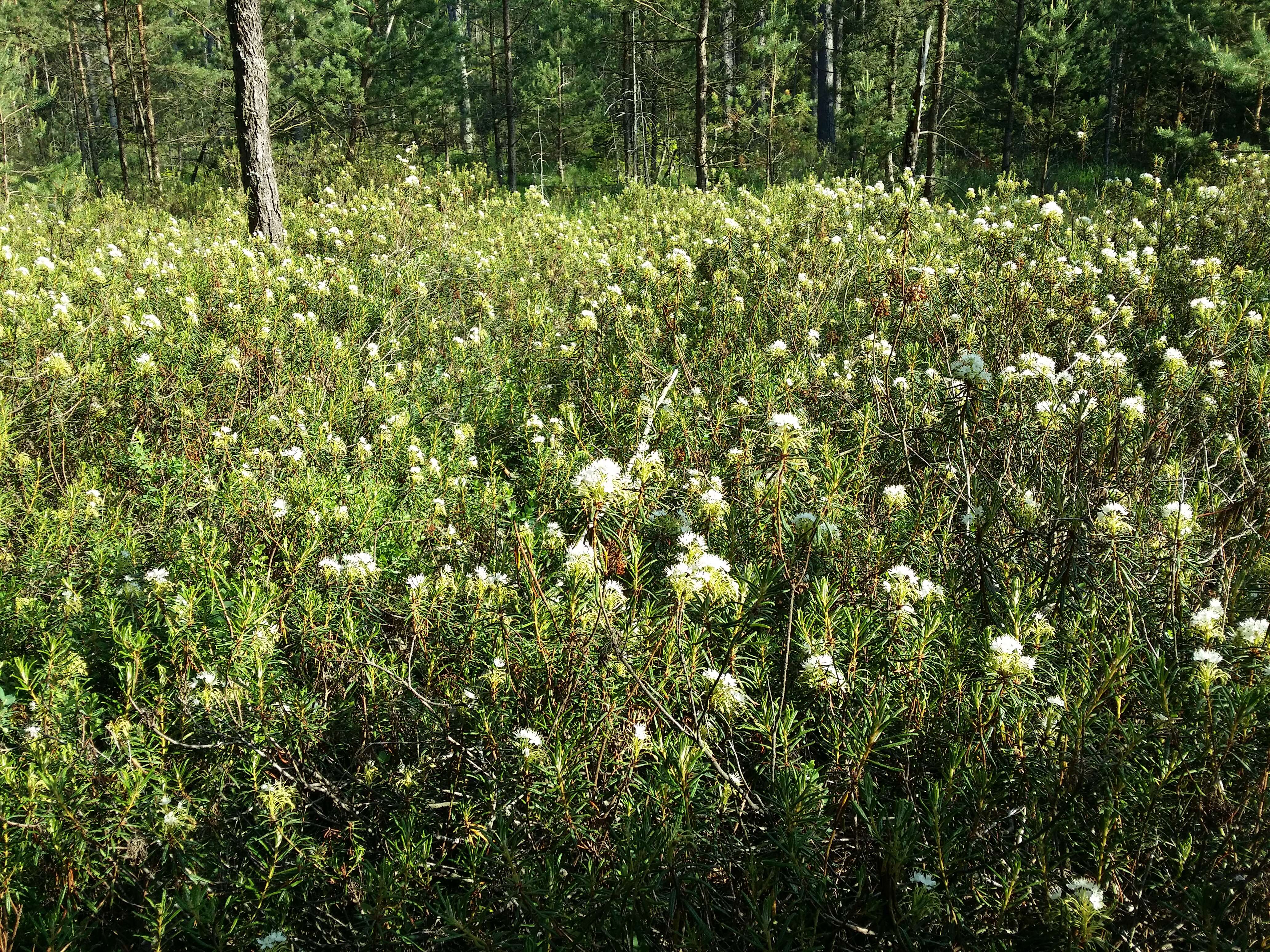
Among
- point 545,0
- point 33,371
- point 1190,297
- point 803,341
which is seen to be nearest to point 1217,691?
point 803,341

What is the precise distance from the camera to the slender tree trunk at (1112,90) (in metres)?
23.3

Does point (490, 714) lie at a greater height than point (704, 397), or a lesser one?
lesser

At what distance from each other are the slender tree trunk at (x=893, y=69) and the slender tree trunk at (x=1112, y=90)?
22.2 feet

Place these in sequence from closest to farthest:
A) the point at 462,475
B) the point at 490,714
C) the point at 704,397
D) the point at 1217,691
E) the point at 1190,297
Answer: the point at 1217,691 < the point at 490,714 < the point at 462,475 < the point at 704,397 < the point at 1190,297

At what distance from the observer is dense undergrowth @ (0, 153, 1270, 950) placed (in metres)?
1.78

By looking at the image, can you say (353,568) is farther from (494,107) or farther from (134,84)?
(494,107)

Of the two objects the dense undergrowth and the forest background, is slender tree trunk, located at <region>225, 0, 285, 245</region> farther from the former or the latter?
the dense undergrowth

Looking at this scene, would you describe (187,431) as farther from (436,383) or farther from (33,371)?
(436,383)

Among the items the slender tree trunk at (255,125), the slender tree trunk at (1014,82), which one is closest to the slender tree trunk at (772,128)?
the slender tree trunk at (1014,82)

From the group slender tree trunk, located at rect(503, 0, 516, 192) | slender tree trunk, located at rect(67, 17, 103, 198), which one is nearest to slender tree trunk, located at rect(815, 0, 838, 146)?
slender tree trunk, located at rect(503, 0, 516, 192)

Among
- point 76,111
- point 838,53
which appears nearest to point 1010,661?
point 838,53

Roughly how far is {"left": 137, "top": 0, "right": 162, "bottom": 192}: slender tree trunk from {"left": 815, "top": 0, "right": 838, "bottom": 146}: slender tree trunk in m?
19.6

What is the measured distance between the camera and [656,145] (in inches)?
885

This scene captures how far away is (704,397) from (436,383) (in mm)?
1905
